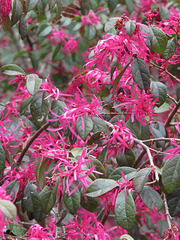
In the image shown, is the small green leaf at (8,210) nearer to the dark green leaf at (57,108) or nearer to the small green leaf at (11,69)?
the dark green leaf at (57,108)

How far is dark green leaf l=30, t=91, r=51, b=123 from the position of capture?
881 mm

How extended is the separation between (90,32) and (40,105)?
1095 mm

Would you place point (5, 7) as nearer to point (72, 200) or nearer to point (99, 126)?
point (99, 126)

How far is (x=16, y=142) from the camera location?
3.76ft

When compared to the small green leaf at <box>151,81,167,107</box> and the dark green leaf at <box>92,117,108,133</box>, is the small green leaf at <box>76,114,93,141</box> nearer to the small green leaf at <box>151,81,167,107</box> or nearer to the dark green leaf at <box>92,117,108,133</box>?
the dark green leaf at <box>92,117,108,133</box>

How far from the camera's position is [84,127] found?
808 mm

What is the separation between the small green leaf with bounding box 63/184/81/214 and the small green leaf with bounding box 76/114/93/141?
0.42ft

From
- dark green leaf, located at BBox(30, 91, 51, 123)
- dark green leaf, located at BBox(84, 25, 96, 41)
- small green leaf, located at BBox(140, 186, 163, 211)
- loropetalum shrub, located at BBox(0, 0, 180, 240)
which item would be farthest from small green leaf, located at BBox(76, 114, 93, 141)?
dark green leaf, located at BBox(84, 25, 96, 41)

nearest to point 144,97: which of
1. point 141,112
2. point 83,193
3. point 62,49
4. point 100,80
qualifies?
point 141,112

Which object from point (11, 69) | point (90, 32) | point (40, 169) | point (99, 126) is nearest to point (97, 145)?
point (99, 126)

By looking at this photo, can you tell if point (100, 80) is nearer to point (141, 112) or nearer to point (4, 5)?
point (141, 112)

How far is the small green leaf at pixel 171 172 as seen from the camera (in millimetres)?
795

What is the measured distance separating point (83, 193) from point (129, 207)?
4.7 inches

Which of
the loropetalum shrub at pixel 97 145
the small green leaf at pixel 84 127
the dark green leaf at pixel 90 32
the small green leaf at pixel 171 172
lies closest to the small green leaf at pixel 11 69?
the loropetalum shrub at pixel 97 145
